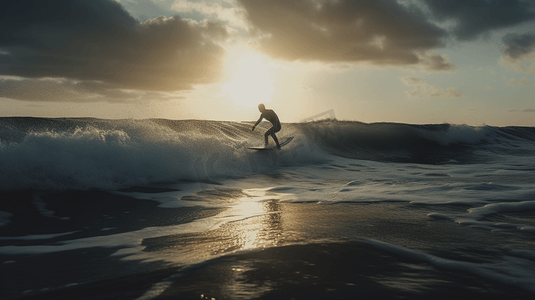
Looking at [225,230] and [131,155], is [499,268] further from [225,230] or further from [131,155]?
[131,155]

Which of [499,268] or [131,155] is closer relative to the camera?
[499,268]

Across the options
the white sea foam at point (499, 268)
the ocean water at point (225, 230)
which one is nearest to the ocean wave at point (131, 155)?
the ocean water at point (225, 230)

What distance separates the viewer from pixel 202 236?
3525mm

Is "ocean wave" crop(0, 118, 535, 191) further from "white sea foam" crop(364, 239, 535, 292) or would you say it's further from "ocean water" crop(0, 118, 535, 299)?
"white sea foam" crop(364, 239, 535, 292)

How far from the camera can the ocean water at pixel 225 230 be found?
2223 millimetres

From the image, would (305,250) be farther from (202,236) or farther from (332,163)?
(332,163)

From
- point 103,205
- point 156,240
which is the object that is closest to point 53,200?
point 103,205

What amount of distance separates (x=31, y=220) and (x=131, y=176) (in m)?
2.96

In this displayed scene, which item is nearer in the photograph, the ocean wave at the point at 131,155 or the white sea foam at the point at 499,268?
the white sea foam at the point at 499,268

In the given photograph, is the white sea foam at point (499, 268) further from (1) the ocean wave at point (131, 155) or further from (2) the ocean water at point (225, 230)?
(1) the ocean wave at point (131, 155)

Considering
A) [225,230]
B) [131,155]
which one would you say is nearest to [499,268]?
[225,230]

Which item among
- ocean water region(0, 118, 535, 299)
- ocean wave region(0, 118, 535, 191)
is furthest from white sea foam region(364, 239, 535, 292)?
ocean wave region(0, 118, 535, 191)

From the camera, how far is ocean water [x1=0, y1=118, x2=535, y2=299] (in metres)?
2.22

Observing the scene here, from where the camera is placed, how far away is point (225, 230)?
3.73 meters
